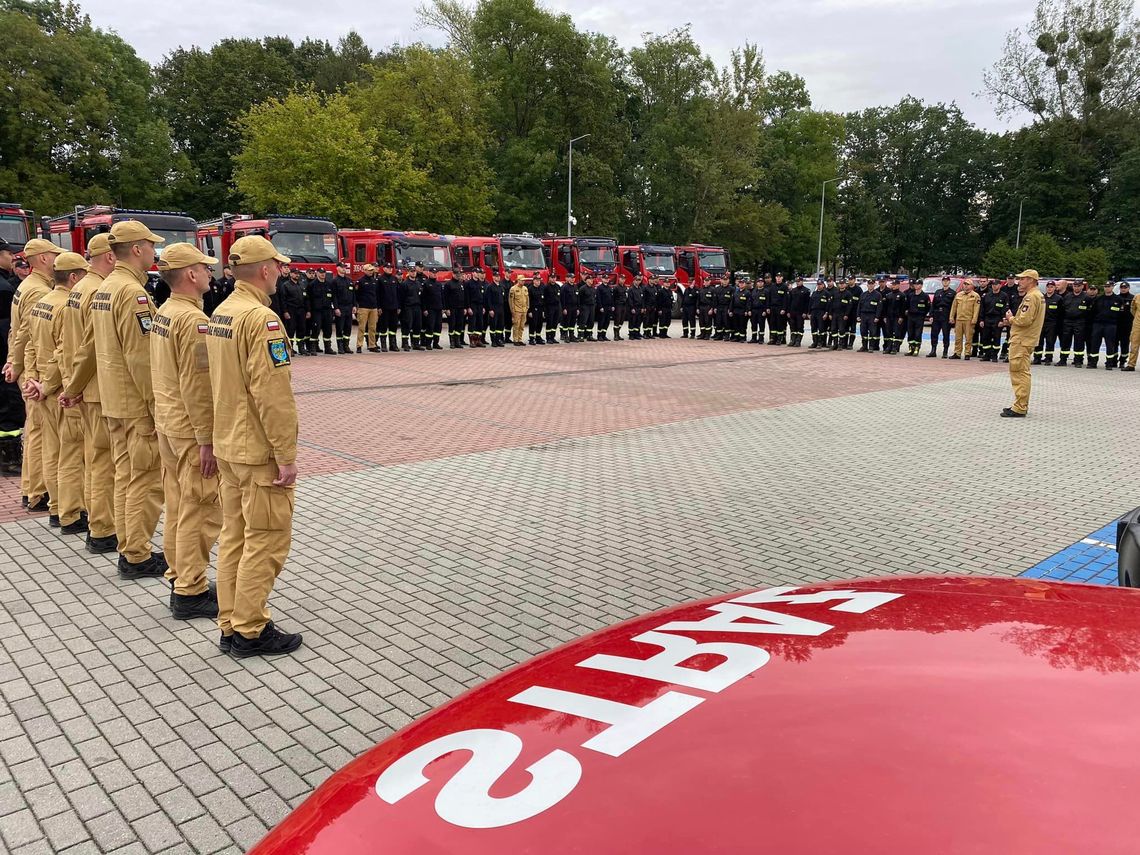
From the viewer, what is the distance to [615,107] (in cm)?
4978

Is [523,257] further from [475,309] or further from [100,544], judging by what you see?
[100,544]

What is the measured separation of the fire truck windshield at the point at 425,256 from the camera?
986 inches

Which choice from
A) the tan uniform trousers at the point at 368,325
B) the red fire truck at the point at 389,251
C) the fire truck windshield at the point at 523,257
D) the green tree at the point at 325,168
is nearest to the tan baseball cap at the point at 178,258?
the tan uniform trousers at the point at 368,325

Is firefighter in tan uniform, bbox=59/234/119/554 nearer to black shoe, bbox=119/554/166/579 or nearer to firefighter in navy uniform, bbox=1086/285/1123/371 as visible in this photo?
black shoe, bbox=119/554/166/579

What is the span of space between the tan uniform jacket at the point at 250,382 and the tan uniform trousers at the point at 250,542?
13 cm

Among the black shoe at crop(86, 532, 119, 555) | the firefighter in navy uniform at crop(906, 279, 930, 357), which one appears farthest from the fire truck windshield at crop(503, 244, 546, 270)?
the black shoe at crop(86, 532, 119, 555)

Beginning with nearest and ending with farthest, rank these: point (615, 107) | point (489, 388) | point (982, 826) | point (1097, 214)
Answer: point (982, 826) → point (489, 388) → point (615, 107) → point (1097, 214)

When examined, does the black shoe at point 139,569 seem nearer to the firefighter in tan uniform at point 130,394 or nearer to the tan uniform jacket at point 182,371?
the firefighter in tan uniform at point 130,394

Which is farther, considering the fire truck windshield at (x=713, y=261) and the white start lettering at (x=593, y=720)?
the fire truck windshield at (x=713, y=261)

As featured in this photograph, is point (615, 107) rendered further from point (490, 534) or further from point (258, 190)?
point (490, 534)

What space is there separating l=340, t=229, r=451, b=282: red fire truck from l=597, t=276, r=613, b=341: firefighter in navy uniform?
4595 mm

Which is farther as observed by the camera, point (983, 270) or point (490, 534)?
point (983, 270)

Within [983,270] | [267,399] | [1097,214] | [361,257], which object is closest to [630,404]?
[267,399]

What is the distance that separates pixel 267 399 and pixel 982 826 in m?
3.48
